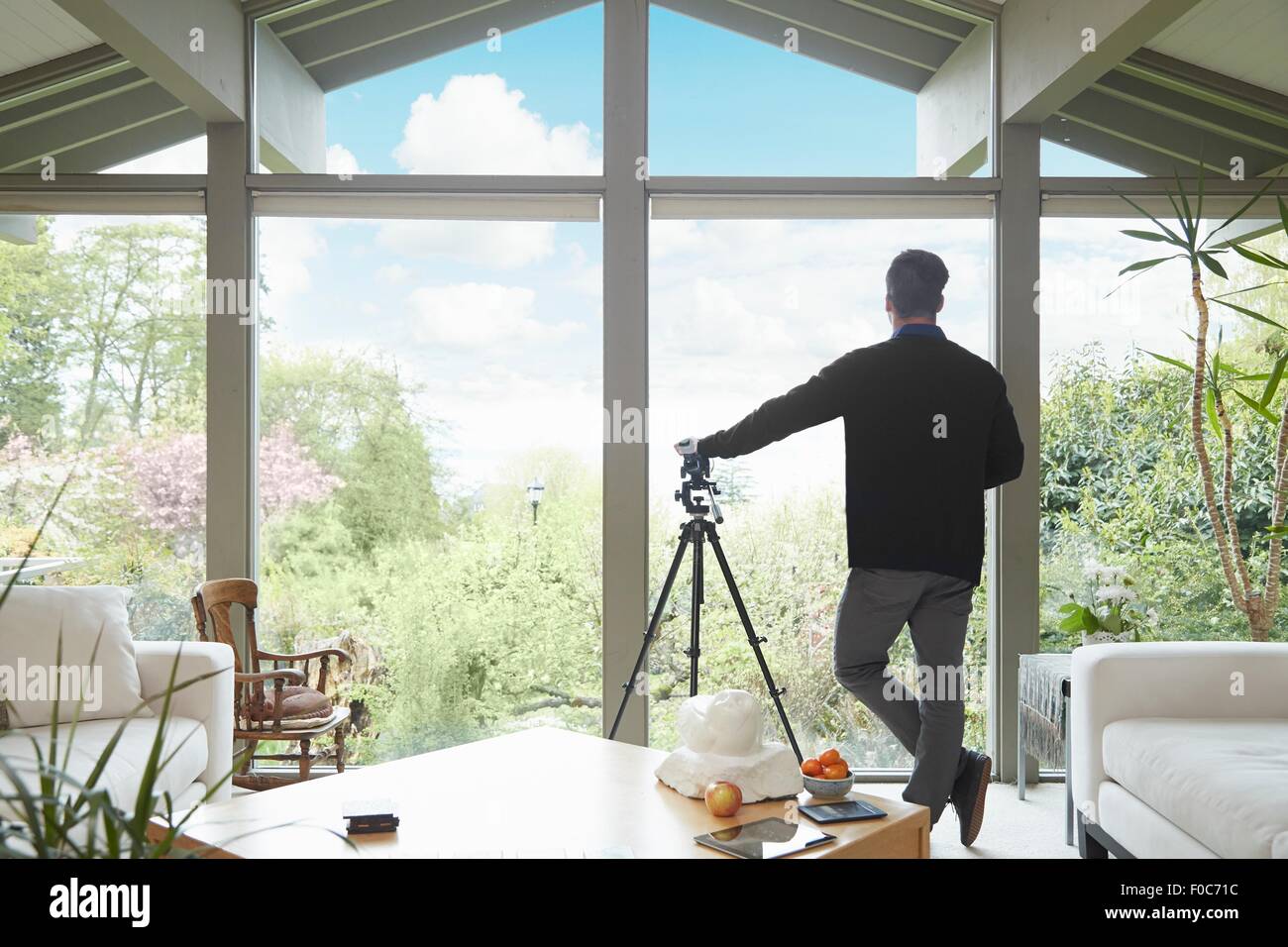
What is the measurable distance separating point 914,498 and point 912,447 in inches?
5.7

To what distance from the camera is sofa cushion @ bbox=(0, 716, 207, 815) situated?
244cm

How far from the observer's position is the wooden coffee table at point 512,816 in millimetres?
1916

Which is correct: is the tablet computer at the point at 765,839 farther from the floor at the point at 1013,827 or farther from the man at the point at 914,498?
the floor at the point at 1013,827

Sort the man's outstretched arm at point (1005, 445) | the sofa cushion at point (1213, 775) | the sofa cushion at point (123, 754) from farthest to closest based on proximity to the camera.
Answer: the man's outstretched arm at point (1005, 445) → the sofa cushion at point (123, 754) → the sofa cushion at point (1213, 775)

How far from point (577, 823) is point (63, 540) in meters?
3.05

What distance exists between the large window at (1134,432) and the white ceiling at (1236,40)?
64 cm

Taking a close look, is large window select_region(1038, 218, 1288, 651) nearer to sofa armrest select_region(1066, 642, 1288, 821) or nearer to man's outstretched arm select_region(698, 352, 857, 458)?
sofa armrest select_region(1066, 642, 1288, 821)

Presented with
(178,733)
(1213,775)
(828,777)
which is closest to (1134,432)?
(1213,775)

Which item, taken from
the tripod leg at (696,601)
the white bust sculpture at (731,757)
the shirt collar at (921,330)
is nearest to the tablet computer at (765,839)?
the white bust sculpture at (731,757)

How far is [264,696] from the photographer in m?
3.62

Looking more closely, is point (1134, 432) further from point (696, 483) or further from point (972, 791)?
point (696, 483)

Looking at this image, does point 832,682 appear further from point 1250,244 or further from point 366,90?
point 366,90
